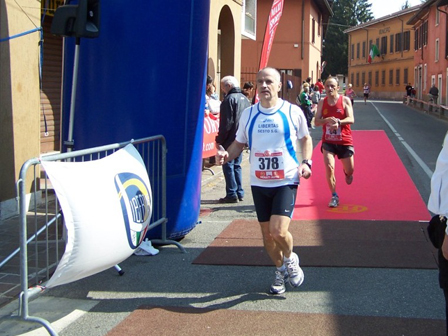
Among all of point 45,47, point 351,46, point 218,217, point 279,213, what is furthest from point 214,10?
point 351,46

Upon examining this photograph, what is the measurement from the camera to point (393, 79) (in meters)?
70.9

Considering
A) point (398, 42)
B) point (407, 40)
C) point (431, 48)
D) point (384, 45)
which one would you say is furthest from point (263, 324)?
point (384, 45)

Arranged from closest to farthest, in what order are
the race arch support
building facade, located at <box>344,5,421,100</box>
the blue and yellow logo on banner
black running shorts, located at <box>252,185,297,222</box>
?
the blue and yellow logo on banner
black running shorts, located at <box>252,185,297,222</box>
the race arch support
building facade, located at <box>344,5,421,100</box>

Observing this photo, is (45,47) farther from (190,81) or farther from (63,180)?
(63,180)

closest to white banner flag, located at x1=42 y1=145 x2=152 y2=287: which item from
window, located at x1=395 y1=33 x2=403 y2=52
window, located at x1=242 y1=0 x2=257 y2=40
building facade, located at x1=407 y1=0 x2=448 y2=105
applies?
window, located at x1=242 y1=0 x2=257 y2=40

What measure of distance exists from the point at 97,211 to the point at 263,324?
1.47 meters

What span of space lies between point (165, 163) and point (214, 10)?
1035cm

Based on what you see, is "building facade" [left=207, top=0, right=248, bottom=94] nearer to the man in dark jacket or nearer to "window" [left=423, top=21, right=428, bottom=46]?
the man in dark jacket

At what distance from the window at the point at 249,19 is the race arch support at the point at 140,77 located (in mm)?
14685

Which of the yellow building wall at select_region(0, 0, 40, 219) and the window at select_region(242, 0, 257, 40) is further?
the window at select_region(242, 0, 257, 40)

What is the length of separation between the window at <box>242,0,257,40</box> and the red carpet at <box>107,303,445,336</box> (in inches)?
678

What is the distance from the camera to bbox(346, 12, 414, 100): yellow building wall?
2645 inches

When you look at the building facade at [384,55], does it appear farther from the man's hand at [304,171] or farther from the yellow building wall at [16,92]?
the man's hand at [304,171]

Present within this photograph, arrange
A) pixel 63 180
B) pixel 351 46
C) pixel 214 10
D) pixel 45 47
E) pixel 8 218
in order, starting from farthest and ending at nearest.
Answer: pixel 351 46 → pixel 214 10 → pixel 45 47 → pixel 8 218 → pixel 63 180
